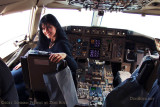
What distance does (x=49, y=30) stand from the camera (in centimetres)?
198

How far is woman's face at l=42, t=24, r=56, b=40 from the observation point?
1.95 metres

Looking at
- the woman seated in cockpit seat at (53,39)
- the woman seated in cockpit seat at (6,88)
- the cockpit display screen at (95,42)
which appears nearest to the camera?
the woman seated in cockpit seat at (6,88)

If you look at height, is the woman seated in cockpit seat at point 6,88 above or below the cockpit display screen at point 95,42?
above

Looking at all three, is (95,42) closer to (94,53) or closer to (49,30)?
(94,53)

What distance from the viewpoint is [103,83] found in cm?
279

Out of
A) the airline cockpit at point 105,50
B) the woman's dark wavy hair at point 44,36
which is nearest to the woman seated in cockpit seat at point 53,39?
the woman's dark wavy hair at point 44,36

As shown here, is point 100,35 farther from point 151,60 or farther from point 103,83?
point 151,60

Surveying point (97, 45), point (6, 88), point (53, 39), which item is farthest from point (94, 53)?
point (6, 88)

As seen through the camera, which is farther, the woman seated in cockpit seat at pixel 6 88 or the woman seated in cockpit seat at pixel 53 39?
the woman seated in cockpit seat at pixel 53 39

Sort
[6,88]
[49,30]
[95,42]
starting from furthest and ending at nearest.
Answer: [95,42] → [49,30] → [6,88]

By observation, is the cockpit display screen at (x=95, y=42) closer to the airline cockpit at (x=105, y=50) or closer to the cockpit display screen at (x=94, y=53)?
the airline cockpit at (x=105, y=50)

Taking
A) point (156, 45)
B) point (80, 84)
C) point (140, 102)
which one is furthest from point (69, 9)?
point (140, 102)

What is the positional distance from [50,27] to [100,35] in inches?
54.0

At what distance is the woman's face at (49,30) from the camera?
1.95 meters
